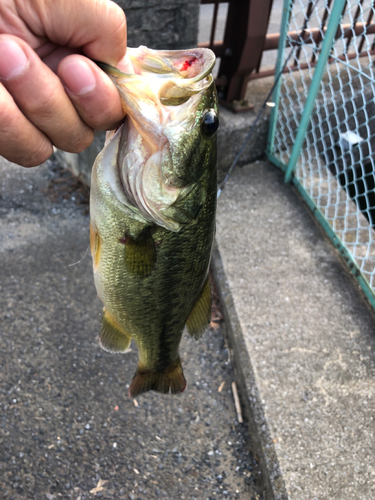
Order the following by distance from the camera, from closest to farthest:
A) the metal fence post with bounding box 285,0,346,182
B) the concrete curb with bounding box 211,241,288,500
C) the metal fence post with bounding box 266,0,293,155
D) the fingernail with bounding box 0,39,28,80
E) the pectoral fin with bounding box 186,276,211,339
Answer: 1. the fingernail with bounding box 0,39,28,80
2. the pectoral fin with bounding box 186,276,211,339
3. the concrete curb with bounding box 211,241,288,500
4. the metal fence post with bounding box 285,0,346,182
5. the metal fence post with bounding box 266,0,293,155

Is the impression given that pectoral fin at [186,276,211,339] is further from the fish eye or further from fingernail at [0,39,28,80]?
fingernail at [0,39,28,80]

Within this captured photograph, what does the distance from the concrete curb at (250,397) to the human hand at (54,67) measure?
2006 mm

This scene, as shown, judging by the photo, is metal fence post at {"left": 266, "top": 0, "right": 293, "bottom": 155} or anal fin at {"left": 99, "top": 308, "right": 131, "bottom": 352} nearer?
anal fin at {"left": 99, "top": 308, "right": 131, "bottom": 352}

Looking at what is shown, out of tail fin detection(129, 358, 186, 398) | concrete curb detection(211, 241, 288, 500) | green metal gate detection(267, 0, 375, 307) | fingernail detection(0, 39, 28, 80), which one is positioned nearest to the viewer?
fingernail detection(0, 39, 28, 80)

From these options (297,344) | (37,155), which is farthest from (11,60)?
(297,344)

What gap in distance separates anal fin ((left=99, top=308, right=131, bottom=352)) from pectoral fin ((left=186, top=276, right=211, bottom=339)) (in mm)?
313

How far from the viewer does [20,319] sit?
282 cm

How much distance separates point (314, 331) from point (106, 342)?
1.67 m

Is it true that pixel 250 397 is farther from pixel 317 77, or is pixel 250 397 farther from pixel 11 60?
pixel 317 77

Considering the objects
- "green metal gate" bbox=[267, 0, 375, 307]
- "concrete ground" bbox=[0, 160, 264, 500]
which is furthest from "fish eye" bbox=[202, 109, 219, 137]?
"green metal gate" bbox=[267, 0, 375, 307]

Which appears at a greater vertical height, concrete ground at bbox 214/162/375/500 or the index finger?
the index finger

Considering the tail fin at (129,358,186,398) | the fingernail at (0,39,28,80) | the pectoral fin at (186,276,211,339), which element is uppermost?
the fingernail at (0,39,28,80)

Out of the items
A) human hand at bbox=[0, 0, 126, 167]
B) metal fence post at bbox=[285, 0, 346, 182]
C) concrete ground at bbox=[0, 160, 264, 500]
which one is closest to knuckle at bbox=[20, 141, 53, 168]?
human hand at bbox=[0, 0, 126, 167]

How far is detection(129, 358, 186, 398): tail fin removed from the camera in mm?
1782
